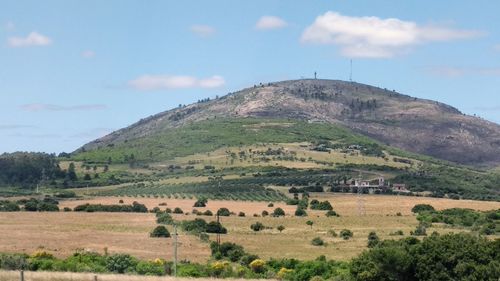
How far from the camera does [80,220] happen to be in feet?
319

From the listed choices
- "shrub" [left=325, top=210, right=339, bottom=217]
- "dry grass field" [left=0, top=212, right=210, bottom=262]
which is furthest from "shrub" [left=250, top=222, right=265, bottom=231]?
"shrub" [left=325, top=210, right=339, bottom=217]

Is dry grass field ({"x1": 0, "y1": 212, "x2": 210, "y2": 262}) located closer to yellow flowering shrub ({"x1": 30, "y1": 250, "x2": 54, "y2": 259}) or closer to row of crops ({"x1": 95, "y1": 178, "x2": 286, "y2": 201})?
yellow flowering shrub ({"x1": 30, "y1": 250, "x2": 54, "y2": 259})

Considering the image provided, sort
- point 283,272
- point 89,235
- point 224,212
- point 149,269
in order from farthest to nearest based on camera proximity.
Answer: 1. point 224,212
2. point 89,235
3. point 283,272
4. point 149,269

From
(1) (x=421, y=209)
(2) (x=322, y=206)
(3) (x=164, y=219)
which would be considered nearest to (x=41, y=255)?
(3) (x=164, y=219)

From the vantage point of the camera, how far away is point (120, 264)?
169ft

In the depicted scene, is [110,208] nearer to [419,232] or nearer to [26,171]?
[419,232]

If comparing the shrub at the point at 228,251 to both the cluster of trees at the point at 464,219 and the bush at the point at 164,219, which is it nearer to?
the bush at the point at 164,219

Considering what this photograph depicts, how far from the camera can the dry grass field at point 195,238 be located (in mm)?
68438

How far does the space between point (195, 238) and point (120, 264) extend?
29.1 m

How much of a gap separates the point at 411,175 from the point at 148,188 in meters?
65.7

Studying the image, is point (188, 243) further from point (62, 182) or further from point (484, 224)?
point (62, 182)

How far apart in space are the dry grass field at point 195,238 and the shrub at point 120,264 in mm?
8727

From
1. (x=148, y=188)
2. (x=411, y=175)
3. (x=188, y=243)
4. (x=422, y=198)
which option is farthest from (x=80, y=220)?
(x=411, y=175)


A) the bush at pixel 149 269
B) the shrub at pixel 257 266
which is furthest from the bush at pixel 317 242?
the bush at pixel 149 269
